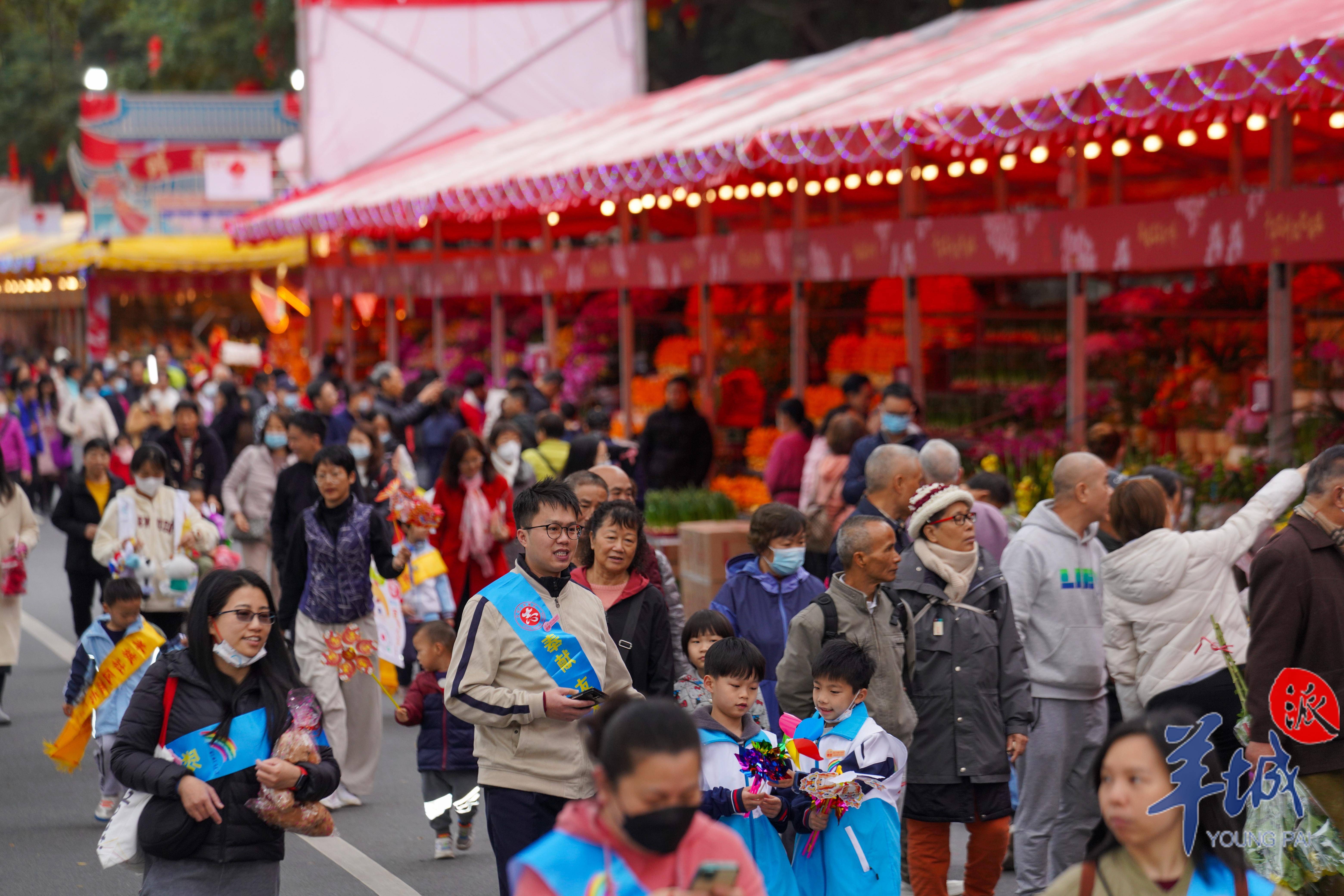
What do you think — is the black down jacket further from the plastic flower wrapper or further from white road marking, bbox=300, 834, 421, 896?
white road marking, bbox=300, 834, 421, 896

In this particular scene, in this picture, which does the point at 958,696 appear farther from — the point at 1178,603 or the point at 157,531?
the point at 157,531

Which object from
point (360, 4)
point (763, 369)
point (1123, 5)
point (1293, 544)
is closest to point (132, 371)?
point (360, 4)

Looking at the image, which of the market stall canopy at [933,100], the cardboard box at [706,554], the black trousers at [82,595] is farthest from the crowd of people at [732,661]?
the market stall canopy at [933,100]

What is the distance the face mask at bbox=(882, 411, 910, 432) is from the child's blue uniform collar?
4.40m

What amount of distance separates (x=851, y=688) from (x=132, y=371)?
19720 mm

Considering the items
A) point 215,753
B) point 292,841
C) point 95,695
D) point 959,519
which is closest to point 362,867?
point 292,841

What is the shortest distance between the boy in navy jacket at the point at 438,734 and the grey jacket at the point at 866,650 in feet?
6.16

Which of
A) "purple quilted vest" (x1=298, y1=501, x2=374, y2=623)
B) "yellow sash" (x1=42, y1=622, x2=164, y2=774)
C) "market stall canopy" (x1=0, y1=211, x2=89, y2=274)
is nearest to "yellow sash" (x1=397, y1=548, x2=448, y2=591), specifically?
"purple quilted vest" (x1=298, y1=501, x2=374, y2=623)

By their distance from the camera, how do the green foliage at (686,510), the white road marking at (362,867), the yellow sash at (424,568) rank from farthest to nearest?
the green foliage at (686,510), the yellow sash at (424,568), the white road marking at (362,867)

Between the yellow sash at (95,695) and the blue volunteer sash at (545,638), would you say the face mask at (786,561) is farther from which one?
the yellow sash at (95,695)

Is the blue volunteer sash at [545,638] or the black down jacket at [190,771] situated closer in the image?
the black down jacket at [190,771]

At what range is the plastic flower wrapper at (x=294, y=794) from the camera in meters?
4.43

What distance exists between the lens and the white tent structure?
28.9 meters

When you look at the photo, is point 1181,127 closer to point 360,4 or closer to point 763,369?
point 763,369
